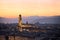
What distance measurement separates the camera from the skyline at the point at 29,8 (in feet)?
7.07

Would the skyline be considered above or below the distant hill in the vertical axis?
above

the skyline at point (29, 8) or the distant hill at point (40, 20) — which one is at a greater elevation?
the skyline at point (29, 8)

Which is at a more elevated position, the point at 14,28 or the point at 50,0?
the point at 50,0

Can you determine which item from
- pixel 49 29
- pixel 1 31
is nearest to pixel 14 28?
pixel 1 31

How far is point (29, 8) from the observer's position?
2170mm

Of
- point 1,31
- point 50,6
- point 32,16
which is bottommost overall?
point 1,31

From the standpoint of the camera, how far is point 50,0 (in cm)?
218

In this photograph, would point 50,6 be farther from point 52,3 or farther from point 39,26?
point 39,26

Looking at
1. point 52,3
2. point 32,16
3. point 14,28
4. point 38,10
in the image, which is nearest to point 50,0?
point 52,3

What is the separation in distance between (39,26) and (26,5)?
0.38 metres

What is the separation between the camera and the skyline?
2.15 meters

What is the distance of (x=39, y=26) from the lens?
214cm

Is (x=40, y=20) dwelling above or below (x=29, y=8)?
below

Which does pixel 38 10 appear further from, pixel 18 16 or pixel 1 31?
pixel 1 31
